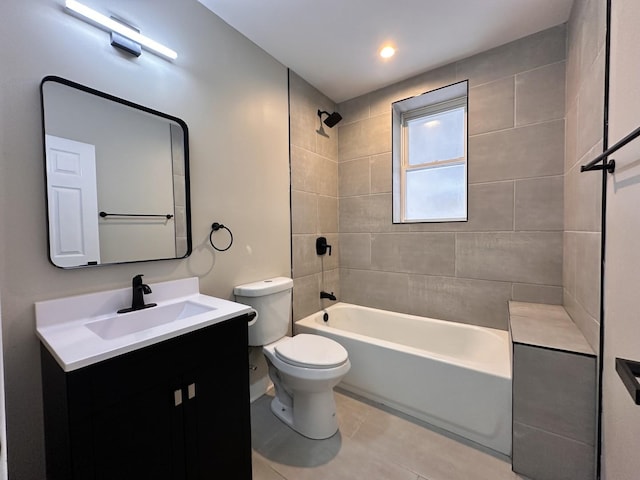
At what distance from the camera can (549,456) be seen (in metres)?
1.32

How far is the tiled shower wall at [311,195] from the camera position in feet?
7.52

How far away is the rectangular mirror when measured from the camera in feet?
3.74

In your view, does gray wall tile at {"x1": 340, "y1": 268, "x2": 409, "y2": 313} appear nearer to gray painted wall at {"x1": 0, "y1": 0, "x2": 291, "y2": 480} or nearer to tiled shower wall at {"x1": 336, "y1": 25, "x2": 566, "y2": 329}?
tiled shower wall at {"x1": 336, "y1": 25, "x2": 566, "y2": 329}

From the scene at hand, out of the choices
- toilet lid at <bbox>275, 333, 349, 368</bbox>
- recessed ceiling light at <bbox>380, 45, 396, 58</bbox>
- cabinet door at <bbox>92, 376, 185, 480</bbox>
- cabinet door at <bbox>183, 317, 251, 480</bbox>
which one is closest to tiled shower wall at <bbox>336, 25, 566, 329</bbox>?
recessed ceiling light at <bbox>380, 45, 396, 58</bbox>

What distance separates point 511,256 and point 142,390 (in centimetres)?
228

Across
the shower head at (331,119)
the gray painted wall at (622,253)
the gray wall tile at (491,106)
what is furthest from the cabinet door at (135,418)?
the gray wall tile at (491,106)

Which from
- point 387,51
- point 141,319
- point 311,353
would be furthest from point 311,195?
point 141,319

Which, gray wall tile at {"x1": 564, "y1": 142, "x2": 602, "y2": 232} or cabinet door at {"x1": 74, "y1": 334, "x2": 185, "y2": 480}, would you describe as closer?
cabinet door at {"x1": 74, "y1": 334, "x2": 185, "y2": 480}

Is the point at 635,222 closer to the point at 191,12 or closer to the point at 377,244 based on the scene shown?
the point at 377,244

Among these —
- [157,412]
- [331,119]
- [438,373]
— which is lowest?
[438,373]

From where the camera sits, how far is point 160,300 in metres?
1.44

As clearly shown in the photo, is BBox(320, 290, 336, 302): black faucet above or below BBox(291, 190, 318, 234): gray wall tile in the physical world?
below

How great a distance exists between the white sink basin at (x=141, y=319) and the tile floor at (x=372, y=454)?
0.89 metres

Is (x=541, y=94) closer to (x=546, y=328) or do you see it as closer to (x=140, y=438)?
(x=546, y=328)
